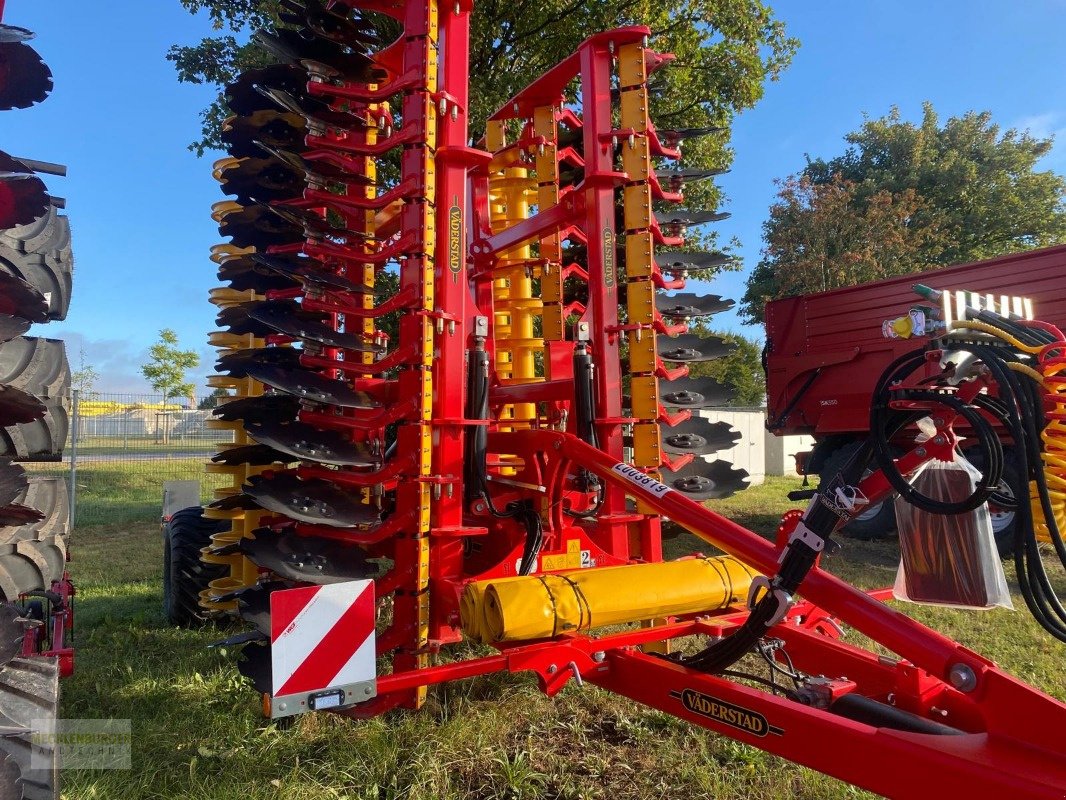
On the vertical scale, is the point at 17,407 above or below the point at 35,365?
below

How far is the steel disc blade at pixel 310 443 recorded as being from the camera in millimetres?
2988

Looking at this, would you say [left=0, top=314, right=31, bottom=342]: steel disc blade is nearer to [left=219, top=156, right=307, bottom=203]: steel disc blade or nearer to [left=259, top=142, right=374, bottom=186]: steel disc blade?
[left=259, top=142, right=374, bottom=186]: steel disc blade

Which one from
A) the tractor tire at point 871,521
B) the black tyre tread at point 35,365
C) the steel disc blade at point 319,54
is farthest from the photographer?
the tractor tire at point 871,521

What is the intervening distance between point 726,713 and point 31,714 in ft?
6.85

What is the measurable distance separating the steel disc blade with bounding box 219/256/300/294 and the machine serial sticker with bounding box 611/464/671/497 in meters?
2.38

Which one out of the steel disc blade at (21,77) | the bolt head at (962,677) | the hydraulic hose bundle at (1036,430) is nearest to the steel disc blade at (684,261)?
the hydraulic hose bundle at (1036,430)

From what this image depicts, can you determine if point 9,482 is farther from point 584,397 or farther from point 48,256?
point 584,397

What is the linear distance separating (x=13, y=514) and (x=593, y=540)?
275 cm

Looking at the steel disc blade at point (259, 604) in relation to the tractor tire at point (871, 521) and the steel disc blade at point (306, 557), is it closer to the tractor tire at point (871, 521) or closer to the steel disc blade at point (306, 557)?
the steel disc blade at point (306, 557)

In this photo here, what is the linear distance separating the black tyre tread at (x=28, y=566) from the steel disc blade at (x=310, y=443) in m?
1.21

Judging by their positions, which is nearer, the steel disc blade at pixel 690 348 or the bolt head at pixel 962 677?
the bolt head at pixel 962 677

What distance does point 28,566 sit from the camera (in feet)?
10.6

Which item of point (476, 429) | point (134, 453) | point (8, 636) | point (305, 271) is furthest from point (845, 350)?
point (134, 453)

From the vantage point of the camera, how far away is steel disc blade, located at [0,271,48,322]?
1.70 m
